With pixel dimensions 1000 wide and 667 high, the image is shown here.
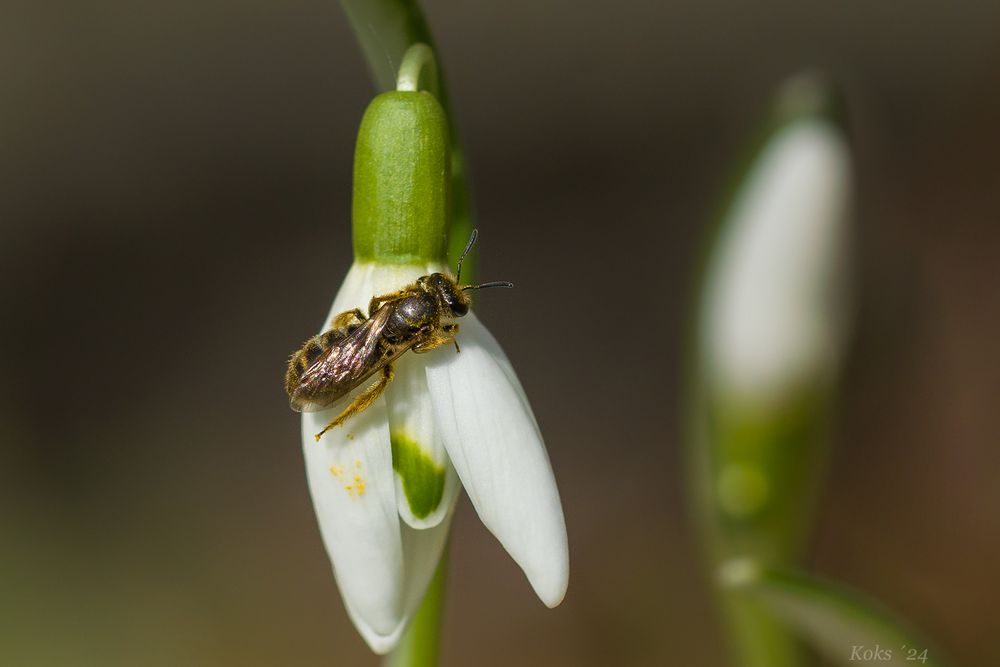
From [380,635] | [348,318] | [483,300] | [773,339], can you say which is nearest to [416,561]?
[380,635]

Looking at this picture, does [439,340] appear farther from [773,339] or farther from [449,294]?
[773,339]

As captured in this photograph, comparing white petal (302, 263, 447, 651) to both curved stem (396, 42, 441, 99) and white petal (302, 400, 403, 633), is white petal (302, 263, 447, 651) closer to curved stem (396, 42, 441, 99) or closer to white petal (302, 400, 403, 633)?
white petal (302, 400, 403, 633)

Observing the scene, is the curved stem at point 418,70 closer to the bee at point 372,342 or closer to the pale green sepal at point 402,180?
the pale green sepal at point 402,180

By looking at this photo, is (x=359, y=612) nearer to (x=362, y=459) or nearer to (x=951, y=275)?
(x=362, y=459)

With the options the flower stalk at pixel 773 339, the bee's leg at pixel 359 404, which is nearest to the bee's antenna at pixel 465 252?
the bee's leg at pixel 359 404

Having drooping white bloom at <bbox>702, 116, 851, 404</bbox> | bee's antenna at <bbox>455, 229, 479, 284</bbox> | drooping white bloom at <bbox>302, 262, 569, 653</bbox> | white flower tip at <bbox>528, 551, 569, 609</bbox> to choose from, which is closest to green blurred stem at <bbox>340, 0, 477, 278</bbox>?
bee's antenna at <bbox>455, 229, 479, 284</bbox>

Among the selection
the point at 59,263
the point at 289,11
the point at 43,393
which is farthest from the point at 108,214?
the point at 289,11

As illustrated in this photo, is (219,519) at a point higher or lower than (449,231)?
lower
